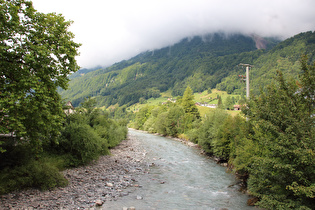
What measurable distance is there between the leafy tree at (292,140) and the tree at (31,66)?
15.8 metres

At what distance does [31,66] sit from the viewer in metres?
14.7

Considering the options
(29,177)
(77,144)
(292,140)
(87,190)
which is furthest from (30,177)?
(292,140)

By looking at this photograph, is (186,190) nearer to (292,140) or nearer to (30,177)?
(292,140)

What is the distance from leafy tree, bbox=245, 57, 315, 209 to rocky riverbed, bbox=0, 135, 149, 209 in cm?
1249

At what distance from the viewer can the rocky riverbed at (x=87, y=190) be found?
53.2ft

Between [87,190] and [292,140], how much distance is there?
1832cm

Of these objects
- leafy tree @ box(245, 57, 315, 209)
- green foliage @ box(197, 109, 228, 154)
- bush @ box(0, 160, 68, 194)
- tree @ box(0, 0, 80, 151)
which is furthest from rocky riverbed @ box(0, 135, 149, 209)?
green foliage @ box(197, 109, 228, 154)

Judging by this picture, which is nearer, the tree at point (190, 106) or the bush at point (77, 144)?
the bush at point (77, 144)

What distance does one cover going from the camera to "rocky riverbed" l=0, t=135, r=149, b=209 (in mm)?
16203

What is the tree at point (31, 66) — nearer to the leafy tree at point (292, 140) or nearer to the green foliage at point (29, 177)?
the green foliage at point (29, 177)

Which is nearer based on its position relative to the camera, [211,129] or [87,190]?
[87,190]

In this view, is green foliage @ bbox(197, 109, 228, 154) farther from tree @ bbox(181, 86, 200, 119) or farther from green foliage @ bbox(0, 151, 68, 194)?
tree @ bbox(181, 86, 200, 119)

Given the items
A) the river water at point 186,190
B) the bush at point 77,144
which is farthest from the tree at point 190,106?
the bush at point 77,144

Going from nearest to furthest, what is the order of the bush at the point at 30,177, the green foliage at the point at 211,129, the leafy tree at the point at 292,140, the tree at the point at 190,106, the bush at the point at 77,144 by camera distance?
the leafy tree at the point at 292,140, the bush at the point at 30,177, the bush at the point at 77,144, the green foliage at the point at 211,129, the tree at the point at 190,106
